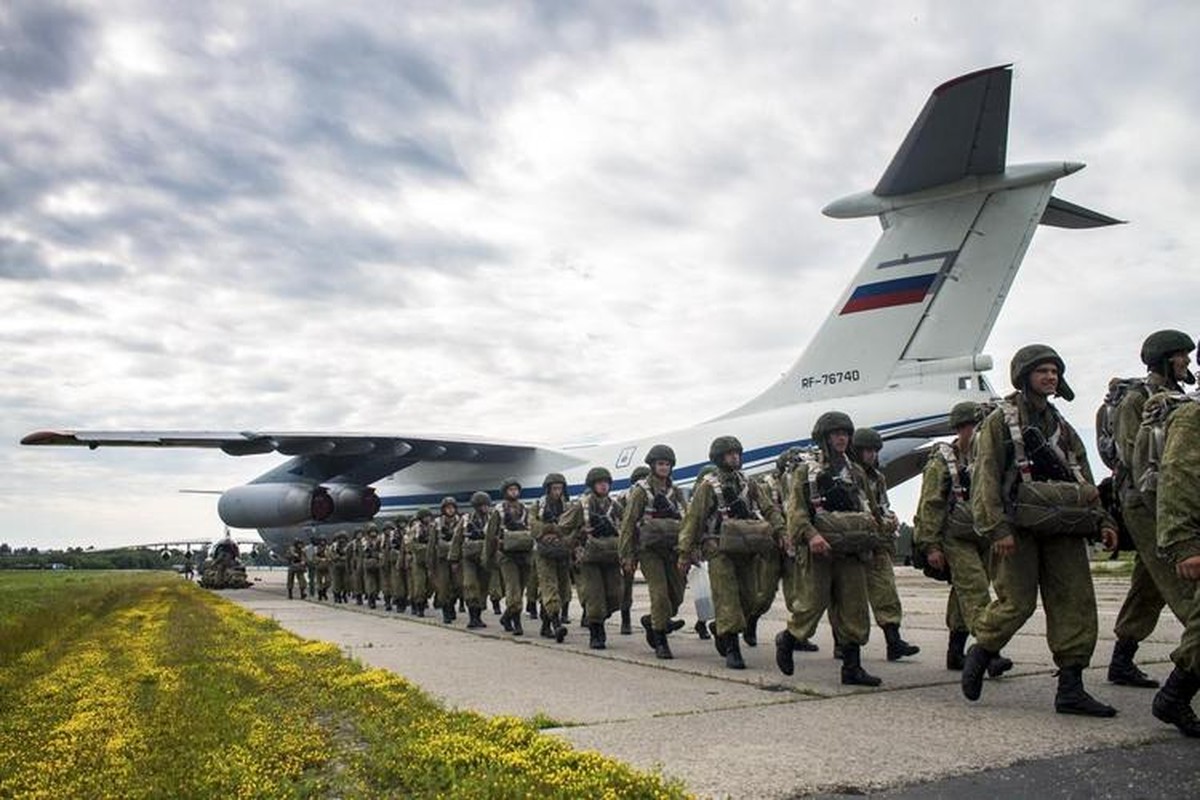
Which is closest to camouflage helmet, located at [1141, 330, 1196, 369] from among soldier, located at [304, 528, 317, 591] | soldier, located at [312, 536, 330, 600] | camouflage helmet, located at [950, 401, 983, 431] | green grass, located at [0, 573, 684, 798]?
camouflage helmet, located at [950, 401, 983, 431]

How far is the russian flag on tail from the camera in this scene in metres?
14.2

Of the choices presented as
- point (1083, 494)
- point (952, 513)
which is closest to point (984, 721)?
point (1083, 494)

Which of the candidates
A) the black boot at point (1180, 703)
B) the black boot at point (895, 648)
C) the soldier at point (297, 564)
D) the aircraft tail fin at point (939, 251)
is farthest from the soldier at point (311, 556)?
the black boot at point (1180, 703)

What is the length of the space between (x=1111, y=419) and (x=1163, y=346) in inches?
21.9

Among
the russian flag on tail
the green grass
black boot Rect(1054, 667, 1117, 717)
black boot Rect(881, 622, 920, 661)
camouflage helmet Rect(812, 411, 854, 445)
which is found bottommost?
black boot Rect(881, 622, 920, 661)

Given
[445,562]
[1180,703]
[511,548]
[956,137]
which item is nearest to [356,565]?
[445,562]

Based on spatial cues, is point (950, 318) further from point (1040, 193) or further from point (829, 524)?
point (829, 524)

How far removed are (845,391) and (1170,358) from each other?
1025cm

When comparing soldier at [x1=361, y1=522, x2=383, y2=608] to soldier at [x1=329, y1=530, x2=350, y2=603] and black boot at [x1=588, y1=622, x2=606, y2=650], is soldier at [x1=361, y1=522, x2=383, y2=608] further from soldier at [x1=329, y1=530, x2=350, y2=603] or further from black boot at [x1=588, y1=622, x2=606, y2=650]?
black boot at [x1=588, y1=622, x2=606, y2=650]

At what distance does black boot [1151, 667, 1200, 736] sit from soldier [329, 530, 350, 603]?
18.7 m

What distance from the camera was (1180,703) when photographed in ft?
13.5

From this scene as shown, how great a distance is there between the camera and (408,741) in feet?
14.0

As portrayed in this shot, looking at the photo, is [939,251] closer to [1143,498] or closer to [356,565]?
[1143,498]

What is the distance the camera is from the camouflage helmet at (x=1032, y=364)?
5.10 m
